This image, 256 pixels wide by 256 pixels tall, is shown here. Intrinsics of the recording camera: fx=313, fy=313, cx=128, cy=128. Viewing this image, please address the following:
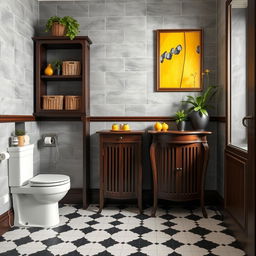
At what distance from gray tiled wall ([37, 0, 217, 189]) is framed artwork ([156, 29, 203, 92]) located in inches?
3.2

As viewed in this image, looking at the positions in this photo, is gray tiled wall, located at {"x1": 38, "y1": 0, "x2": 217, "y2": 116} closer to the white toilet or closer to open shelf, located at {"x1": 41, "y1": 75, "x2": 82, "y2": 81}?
open shelf, located at {"x1": 41, "y1": 75, "x2": 82, "y2": 81}

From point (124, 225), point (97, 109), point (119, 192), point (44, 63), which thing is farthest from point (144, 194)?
point (44, 63)

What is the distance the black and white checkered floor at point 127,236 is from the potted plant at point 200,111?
A: 1.00 meters

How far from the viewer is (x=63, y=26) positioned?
370 centimetres

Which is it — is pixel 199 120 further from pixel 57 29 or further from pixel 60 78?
pixel 57 29

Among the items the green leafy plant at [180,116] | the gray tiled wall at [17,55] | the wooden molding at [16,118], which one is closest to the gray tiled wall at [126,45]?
the green leafy plant at [180,116]

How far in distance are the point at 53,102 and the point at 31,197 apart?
117cm

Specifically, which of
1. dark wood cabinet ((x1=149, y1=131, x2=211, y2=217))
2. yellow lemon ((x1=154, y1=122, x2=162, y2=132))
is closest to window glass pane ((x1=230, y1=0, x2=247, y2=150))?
dark wood cabinet ((x1=149, y1=131, x2=211, y2=217))

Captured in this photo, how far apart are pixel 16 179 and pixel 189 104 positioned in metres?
2.19

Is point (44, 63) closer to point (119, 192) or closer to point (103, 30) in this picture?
point (103, 30)

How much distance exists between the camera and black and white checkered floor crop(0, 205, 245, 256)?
8.34 ft

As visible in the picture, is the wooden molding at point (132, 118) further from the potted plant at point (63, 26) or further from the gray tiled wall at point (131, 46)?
the potted plant at point (63, 26)

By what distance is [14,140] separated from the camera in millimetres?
3189

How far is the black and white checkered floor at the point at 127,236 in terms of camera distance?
2.54m
